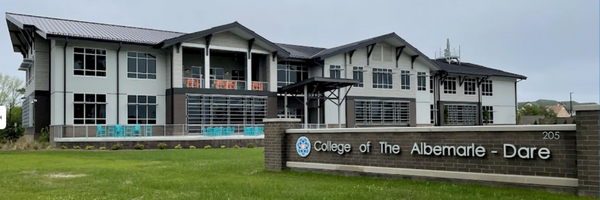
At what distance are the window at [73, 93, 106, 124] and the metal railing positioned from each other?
1.91 m

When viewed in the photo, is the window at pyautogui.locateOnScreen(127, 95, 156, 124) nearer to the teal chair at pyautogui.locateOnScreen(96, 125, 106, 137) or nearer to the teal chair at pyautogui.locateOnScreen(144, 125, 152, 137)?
the teal chair at pyautogui.locateOnScreen(144, 125, 152, 137)

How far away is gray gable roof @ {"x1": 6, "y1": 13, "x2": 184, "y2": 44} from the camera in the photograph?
99.1ft

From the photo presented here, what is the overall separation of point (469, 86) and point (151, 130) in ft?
103

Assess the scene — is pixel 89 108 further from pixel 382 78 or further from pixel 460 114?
pixel 460 114

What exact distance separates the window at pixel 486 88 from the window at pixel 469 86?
45.2 inches

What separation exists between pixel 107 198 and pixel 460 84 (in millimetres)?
43082

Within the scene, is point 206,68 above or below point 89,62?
below

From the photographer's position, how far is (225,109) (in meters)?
34.0

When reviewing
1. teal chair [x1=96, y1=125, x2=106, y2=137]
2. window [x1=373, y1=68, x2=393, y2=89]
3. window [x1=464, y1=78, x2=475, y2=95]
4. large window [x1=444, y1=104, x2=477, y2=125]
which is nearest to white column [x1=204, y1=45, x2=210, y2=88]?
teal chair [x1=96, y1=125, x2=106, y2=137]

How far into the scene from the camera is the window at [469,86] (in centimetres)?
4884

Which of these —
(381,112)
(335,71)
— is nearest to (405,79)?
(381,112)

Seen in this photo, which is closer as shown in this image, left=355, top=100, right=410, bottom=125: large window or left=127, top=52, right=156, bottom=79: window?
left=127, top=52, right=156, bottom=79: window

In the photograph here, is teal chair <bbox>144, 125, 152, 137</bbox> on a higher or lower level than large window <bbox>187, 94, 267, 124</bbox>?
lower

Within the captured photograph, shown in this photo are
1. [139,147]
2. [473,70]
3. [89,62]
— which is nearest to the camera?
[139,147]
